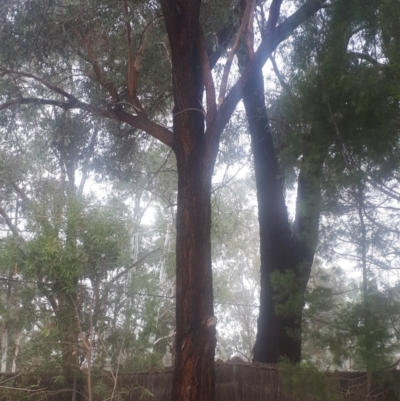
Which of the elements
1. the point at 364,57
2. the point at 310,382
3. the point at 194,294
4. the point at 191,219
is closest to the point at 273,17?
the point at 364,57

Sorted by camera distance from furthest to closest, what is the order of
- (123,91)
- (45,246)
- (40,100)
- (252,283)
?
(252,283)
(123,91)
(40,100)
(45,246)

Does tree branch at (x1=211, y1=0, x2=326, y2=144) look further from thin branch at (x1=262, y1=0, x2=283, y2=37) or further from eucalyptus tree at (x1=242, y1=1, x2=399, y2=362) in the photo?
eucalyptus tree at (x1=242, y1=1, x2=399, y2=362)

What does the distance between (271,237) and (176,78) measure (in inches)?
79.0

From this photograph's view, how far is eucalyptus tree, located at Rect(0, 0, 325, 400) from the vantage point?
4.65m

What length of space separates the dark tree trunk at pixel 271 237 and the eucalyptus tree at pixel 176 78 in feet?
2.87

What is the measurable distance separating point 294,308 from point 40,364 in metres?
2.51

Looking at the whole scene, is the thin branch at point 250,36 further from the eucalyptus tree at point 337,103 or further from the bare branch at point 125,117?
the bare branch at point 125,117

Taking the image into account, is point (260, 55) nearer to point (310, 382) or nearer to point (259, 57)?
point (259, 57)

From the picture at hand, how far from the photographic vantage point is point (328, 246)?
14.5 ft

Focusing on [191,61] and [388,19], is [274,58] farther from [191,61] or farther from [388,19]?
[388,19]

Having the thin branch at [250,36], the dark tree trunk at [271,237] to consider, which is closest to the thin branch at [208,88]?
the thin branch at [250,36]

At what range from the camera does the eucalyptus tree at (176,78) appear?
4648 millimetres

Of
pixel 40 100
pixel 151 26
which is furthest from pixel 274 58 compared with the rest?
pixel 40 100

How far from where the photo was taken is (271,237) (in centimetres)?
619
